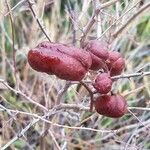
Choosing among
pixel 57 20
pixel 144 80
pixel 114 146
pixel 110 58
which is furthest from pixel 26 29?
pixel 110 58

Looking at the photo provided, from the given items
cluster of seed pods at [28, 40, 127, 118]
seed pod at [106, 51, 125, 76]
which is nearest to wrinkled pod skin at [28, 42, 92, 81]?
cluster of seed pods at [28, 40, 127, 118]

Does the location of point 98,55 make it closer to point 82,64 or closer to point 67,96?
point 82,64

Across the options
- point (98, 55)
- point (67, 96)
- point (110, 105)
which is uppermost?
point (98, 55)

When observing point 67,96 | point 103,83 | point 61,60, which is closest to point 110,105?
point 103,83

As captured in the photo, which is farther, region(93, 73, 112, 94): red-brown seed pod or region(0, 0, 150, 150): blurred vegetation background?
region(0, 0, 150, 150): blurred vegetation background

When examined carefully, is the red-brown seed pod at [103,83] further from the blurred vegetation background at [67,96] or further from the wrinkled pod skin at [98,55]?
the blurred vegetation background at [67,96]

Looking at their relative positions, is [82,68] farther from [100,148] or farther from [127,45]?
[127,45]

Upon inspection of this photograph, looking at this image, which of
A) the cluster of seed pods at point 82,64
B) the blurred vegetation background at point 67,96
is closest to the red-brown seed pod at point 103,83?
the cluster of seed pods at point 82,64

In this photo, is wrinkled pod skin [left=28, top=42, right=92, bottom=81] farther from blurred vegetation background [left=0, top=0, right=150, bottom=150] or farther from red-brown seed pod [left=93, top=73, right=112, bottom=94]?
blurred vegetation background [left=0, top=0, right=150, bottom=150]
